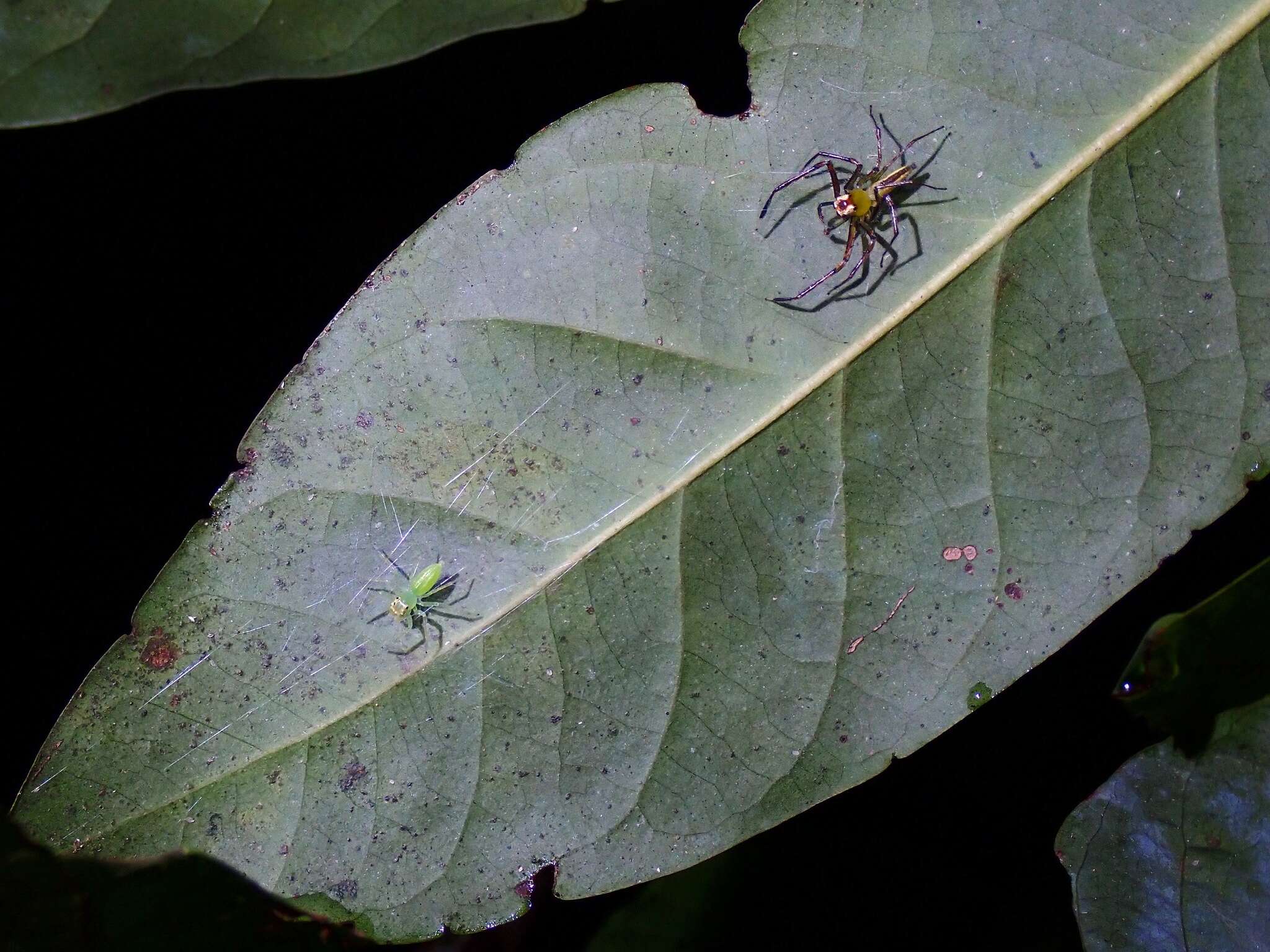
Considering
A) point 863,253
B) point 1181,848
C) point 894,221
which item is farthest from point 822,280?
point 1181,848

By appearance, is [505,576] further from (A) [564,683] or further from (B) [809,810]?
(B) [809,810]

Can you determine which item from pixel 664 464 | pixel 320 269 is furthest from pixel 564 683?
pixel 320 269

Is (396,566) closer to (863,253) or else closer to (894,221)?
(863,253)

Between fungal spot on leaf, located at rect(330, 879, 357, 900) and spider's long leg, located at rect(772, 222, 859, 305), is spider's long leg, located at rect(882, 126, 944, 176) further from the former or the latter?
fungal spot on leaf, located at rect(330, 879, 357, 900)

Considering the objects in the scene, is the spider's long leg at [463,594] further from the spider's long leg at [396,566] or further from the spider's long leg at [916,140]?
the spider's long leg at [916,140]

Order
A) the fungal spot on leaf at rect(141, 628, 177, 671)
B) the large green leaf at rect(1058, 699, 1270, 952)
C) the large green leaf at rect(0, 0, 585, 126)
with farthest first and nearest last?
the large green leaf at rect(1058, 699, 1270, 952) < the fungal spot on leaf at rect(141, 628, 177, 671) < the large green leaf at rect(0, 0, 585, 126)

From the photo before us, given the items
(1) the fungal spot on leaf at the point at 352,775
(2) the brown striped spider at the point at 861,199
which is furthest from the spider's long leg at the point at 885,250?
(1) the fungal spot on leaf at the point at 352,775

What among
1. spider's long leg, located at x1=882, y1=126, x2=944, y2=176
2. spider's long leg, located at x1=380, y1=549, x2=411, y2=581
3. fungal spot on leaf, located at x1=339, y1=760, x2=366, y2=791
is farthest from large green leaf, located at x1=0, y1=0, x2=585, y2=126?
fungal spot on leaf, located at x1=339, y1=760, x2=366, y2=791
